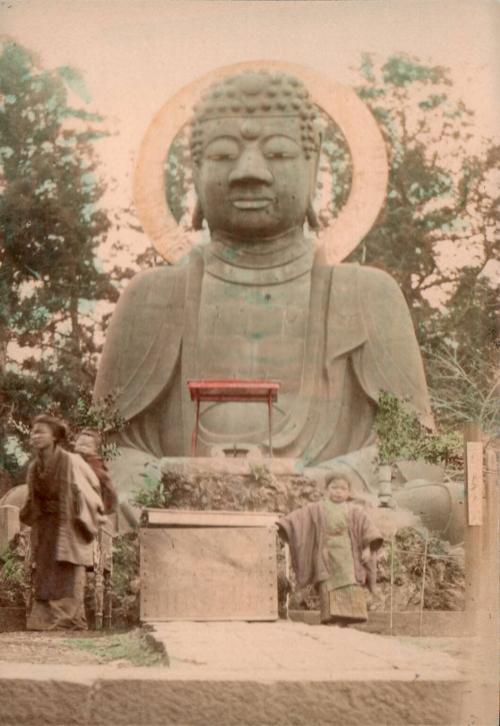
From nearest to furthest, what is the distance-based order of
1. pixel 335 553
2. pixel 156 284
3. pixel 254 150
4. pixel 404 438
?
1. pixel 335 553
2. pixel 404 438
3. pixel 254 150
4. pixel 156 284

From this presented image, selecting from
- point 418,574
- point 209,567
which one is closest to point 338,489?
point 418,574

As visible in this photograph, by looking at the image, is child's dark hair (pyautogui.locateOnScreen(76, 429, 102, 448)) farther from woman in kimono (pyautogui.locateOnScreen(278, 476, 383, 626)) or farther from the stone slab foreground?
the stone slab foreground

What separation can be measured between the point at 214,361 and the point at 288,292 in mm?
754

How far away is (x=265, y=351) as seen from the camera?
462 inches

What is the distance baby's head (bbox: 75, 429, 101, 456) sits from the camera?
11.4 m

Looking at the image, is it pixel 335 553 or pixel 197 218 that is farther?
pixel 197 218

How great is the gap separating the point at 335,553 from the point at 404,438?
39.9 inches

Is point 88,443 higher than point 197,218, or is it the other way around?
point 197,218

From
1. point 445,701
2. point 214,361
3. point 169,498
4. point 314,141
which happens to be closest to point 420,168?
point 314,141

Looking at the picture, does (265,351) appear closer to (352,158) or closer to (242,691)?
(352,158)

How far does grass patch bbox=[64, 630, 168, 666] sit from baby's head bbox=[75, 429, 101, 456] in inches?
50.4

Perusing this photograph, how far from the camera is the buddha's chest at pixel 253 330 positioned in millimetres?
11711

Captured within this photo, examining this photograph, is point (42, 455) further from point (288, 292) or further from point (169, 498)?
point (288, 292)

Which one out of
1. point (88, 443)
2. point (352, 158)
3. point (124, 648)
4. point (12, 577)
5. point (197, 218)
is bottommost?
point (124, 648)
